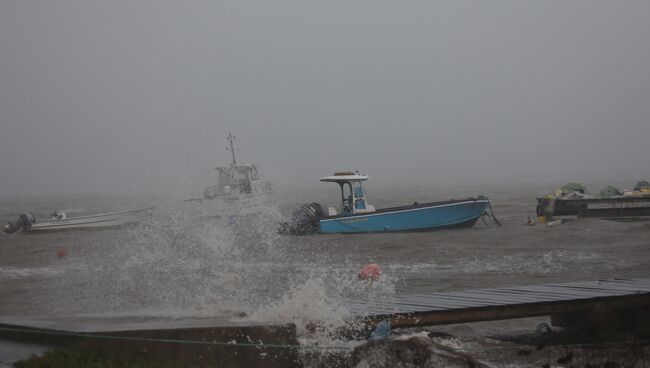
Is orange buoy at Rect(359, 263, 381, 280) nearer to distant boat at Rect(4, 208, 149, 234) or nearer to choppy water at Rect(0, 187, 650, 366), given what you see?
choppy water at Rect(0, 187, 650, 366)

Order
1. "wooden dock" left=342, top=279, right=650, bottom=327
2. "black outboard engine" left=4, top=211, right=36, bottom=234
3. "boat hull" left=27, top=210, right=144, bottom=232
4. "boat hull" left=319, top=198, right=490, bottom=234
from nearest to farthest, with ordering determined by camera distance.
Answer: "wooden dock" left=342, top=279, right=650, bottom=327 → "boat hull" left=319, top=198, right=490, bottom=234 → "black outboard engine" left=4, top=211, right=36, bottom=234 → "boat hull" left=27, top=210, right=144, bottom=232

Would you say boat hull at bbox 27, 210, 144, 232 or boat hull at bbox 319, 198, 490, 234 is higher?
boat hull at bbox 27, 210, 144, 232

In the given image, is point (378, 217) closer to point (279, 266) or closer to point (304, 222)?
point (304, 222)

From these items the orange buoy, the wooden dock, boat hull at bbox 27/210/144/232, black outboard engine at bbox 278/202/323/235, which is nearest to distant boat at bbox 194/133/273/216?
boat hull at bbox 27/210/144/232

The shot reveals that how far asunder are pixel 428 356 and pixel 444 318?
117cm

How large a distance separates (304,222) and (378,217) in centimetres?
288

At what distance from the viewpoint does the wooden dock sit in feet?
19.6

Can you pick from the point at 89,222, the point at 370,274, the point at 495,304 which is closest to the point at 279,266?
the point at 370,274

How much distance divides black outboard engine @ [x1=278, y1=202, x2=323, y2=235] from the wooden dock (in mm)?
18942

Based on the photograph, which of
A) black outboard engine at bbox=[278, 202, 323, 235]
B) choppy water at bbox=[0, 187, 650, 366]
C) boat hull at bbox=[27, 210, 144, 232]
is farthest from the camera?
boat hull at bbox=[27, 210, 144, 232]

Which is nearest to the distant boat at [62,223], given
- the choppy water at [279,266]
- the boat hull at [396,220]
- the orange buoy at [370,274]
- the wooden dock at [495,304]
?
the choppy water at [279,266]

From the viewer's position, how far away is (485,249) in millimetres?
20016

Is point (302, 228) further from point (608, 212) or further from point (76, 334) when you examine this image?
point (76, 334)

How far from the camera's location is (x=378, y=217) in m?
25.5
